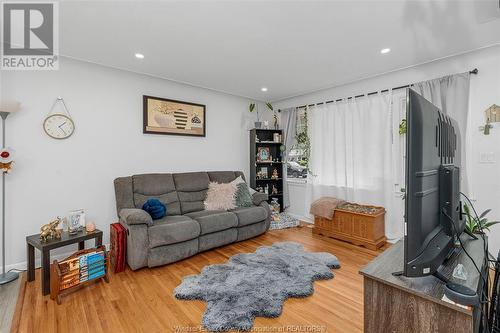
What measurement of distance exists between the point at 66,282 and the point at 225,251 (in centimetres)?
171

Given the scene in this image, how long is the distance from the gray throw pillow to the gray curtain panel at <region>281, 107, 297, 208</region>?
1.28 meters

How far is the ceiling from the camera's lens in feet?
6.52

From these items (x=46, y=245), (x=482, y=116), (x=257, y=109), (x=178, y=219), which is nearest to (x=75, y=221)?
(x=46, y=245)

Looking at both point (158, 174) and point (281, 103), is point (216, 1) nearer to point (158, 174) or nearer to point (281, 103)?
point (158, 174)

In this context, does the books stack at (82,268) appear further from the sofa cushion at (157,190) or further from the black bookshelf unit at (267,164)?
the black bookshelf unit at (267,164)

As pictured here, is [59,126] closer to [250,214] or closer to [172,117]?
[172,117]

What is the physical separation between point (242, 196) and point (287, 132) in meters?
1.78

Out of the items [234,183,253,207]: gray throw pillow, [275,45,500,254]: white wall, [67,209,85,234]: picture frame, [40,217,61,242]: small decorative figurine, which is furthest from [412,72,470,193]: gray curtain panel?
[40,217,61,242]: small decorative figurine

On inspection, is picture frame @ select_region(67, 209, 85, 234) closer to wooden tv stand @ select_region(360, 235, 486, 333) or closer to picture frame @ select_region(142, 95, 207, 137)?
picture frame @ select_region(142, 95, 207, 137)

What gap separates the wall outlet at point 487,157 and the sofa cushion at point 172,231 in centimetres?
341

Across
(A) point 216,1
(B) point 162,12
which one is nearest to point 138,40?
(B) point 162,12

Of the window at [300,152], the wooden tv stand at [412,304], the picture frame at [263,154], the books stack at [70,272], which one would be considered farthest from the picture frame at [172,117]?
the wooden tv stand at [412,304]

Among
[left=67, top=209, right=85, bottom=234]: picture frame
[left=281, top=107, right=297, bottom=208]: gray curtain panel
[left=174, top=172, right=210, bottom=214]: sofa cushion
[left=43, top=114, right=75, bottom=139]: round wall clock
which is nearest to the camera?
[left=67, top=209, right=85, bottom=234]: picture frame
